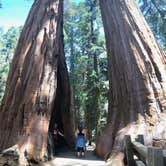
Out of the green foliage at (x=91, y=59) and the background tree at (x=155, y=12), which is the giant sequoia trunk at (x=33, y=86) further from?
the green foliage at (x=91, y=59)

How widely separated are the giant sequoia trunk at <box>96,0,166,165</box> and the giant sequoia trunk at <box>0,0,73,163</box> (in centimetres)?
224

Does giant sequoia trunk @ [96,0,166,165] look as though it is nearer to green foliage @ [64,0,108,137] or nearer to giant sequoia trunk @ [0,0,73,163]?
giant sequoia trunk @ [0,0,73,163]

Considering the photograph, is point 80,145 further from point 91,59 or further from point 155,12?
point 91,59

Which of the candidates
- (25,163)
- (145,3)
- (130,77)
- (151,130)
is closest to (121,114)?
(130,77)

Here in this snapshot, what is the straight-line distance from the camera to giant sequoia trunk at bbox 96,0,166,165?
387 inches

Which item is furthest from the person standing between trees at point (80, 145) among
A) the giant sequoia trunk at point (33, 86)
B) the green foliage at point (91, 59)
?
the green foliage at point (91, 59)

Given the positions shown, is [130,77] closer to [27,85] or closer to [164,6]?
[27,85]

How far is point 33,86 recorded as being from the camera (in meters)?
10.6

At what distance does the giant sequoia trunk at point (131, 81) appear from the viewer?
9828 mm

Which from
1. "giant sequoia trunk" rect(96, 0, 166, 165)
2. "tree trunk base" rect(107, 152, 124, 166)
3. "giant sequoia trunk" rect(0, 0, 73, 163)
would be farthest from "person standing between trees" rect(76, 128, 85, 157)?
"tree trunk base" rect(107, 152, 124, 166)

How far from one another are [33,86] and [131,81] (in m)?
3.28

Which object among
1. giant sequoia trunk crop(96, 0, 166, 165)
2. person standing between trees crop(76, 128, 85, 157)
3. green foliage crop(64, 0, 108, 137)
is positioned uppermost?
green foliage crop(64, 0, 108, 137)

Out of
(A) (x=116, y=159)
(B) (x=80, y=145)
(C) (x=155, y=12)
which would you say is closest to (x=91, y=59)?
(C) (x=155, y=12)

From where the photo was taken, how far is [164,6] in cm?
2008
